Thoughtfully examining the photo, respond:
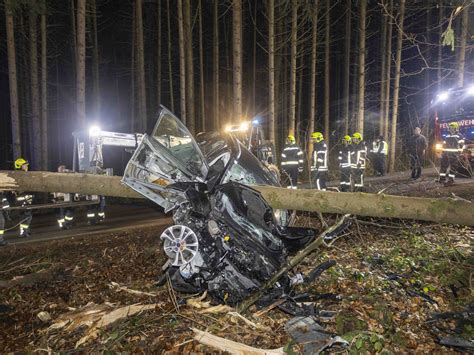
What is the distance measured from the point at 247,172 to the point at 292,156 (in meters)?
7.14

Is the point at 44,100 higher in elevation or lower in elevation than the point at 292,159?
higher

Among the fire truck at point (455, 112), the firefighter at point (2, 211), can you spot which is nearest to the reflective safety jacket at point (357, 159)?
the fire truck at point (455, 112)

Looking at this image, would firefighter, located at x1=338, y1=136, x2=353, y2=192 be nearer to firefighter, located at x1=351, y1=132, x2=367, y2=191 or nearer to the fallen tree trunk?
firefighter, located at x1=351, y1=132, x2=367, y2=191

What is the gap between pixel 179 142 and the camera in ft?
12.9

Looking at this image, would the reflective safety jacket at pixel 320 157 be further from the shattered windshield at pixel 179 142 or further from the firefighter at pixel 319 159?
the shattered windshield at pixel 179 142

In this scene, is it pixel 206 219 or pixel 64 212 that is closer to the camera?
pixel 206 219

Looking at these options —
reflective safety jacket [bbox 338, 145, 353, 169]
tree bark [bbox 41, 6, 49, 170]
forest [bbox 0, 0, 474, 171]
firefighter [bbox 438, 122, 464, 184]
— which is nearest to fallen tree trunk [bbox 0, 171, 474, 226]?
reflective safety jacket [bbox 338, 145, 353, 169]

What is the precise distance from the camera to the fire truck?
40.7ft

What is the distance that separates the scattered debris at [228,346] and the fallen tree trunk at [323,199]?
2.00m

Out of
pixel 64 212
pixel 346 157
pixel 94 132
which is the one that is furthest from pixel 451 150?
pixel 64 212

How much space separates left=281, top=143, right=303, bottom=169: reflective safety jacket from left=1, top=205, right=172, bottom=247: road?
4.26 meters

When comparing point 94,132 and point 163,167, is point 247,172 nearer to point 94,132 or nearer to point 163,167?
point 163,167

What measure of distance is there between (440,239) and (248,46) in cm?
2341

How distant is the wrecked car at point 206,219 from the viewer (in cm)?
Result: 366
